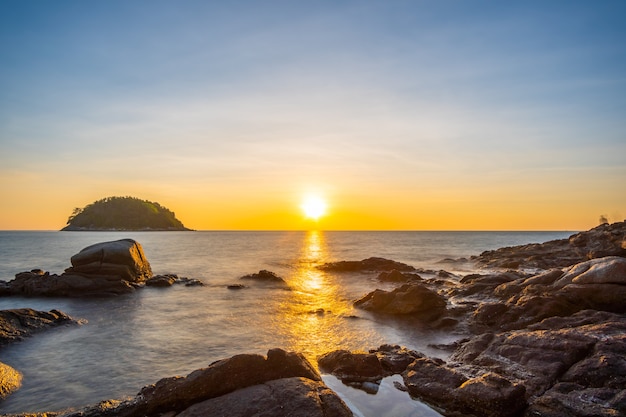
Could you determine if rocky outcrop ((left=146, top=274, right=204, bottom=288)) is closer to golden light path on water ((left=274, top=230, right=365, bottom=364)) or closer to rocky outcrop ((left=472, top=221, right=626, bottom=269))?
golden light path on water ((left=274, top=230, right=365, bottom=364))

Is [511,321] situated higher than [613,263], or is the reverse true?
[613,263]

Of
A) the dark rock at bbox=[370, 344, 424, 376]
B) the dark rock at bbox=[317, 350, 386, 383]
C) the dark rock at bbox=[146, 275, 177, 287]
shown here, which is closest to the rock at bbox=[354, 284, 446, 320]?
the dark rock at bbox=[370, 344, 424, 376]

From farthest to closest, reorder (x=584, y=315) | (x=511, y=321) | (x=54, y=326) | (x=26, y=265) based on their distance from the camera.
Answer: (x=26, y=265), (x=54, y=326), (x=511, y=321), (x=584, y=315)

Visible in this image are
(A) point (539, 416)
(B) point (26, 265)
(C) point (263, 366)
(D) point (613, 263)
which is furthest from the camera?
(B) point (26, 265)

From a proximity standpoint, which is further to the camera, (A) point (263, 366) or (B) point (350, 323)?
(B) point (350, 323)

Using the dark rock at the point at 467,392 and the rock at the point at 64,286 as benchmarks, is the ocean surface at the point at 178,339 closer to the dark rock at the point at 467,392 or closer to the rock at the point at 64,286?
the dark rock at the point at 467,392

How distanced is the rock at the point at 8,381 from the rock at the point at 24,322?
482 centimetres

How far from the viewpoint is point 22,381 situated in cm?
1180

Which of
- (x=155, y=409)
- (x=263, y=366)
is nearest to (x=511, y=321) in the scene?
(x=263, y=366)

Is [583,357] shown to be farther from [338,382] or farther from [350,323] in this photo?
[350,323]

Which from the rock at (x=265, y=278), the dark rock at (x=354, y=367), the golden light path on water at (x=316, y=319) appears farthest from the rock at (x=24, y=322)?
the rock at (x=265, y=278)

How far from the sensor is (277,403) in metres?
7.98

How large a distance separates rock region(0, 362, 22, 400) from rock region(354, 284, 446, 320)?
1700 cm

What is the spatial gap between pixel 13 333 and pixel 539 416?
19.9 metres
